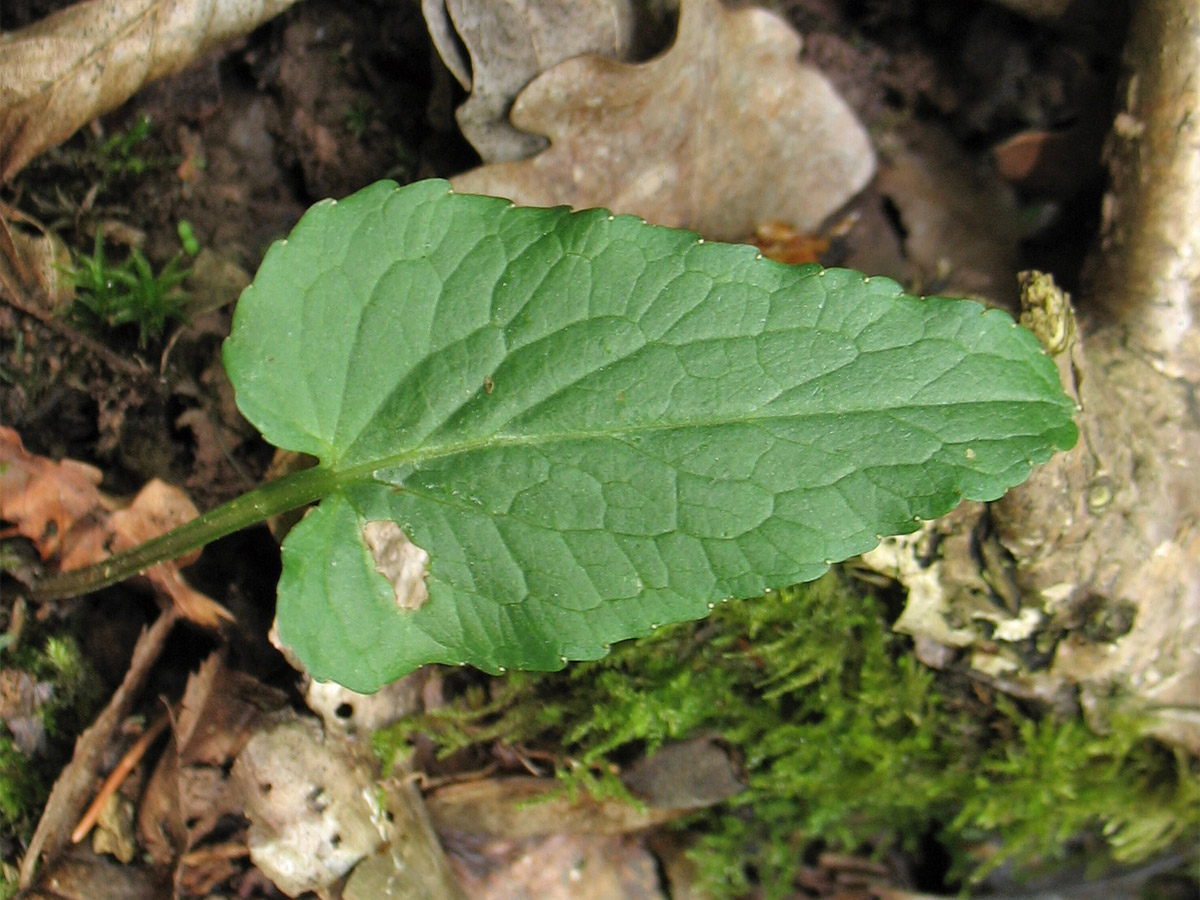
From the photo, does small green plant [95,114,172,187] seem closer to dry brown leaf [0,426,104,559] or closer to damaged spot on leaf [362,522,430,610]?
dry brown leaf [0,426,104,559]

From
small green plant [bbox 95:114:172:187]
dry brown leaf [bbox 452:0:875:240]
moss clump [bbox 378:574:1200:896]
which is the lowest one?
moss clump [bbox 378:574:1200:896]

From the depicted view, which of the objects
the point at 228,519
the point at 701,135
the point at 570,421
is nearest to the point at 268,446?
the point at 228,519

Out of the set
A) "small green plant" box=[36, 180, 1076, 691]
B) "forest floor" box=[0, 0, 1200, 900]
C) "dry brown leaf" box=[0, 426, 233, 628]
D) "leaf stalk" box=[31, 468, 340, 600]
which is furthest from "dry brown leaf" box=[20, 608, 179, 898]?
"small green plant" box=[36, 180, 1076, 691]

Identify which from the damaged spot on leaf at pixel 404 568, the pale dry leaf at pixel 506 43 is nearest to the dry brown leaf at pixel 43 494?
the damaged spot on leaf at pixel 404 568

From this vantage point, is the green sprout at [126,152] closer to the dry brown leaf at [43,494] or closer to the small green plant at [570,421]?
the dry brown leaf at [43,494]

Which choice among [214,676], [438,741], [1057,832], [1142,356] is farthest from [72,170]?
[1057,832]
